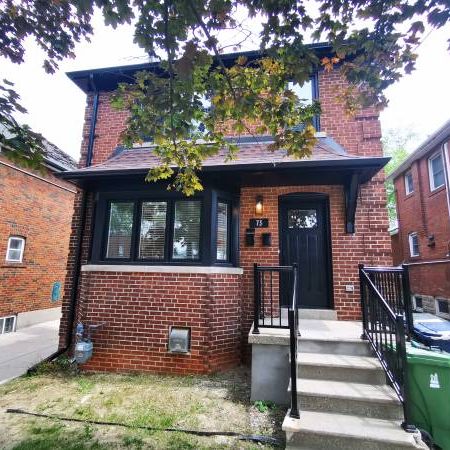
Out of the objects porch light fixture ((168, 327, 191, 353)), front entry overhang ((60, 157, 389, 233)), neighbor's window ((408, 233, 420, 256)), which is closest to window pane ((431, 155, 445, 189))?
neighbor's window ((408, 233, 420, 256))

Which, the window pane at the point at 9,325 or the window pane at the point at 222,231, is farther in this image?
the window pane at the point at 9,325

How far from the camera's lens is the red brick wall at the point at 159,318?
482 centimetres

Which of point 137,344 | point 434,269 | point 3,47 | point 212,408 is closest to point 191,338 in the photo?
point 137,344

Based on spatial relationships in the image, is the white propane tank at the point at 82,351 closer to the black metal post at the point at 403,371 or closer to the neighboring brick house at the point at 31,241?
the black metal post at the point at 403,371

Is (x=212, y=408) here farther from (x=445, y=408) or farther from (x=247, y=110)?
(x=247, y=110)

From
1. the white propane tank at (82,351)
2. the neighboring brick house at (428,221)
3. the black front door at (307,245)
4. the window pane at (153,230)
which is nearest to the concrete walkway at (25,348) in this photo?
the white propane tank at (82,351)

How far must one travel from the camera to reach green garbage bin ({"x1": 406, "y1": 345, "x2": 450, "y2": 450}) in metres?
2.93

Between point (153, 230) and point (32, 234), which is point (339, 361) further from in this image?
point (32, 234)

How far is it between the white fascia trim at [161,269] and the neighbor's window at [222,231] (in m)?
0.28

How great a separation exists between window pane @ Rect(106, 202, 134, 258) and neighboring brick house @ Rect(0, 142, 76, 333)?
443 cm

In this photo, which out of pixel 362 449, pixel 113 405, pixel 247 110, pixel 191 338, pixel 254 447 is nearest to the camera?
pixel 362 449

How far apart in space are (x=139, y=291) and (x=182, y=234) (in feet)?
4.09

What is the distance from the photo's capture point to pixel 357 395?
3.08 meters

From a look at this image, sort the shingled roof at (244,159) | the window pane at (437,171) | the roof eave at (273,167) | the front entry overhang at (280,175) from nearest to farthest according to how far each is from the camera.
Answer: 1. the roof eave at (273,167)
2. the front entry overhang at (280,175)
3. the shingled roof at (244,159)
4. the window pane at (437,171)
